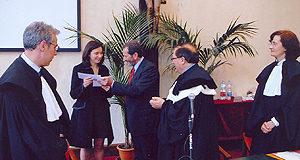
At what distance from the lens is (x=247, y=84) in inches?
212

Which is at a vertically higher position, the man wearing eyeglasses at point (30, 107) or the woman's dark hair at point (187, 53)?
the woman's dark hair at point (187, 53)

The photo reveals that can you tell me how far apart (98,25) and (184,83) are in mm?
2410

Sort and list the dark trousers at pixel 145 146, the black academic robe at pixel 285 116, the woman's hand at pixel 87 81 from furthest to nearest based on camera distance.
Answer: the dark trousers at pixel 145 146
the woman's hand at pixel 87 81
the black academic robe at pixel 285 116

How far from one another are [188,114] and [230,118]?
92.3 inches

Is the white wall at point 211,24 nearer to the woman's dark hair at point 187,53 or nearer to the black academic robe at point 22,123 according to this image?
the woman's dark hair at point 187,53

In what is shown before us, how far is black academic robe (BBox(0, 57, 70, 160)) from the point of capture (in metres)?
1.59

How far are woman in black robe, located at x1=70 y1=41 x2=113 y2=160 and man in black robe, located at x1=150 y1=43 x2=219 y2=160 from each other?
3.18 ft

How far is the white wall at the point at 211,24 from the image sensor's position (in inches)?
163

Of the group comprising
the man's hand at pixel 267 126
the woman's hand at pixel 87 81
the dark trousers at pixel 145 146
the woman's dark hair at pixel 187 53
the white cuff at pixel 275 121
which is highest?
the woman's dark hair at pixel 187 53

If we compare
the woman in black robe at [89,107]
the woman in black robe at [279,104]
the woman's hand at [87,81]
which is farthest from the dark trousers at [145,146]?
the woman in black robe at [279,104]

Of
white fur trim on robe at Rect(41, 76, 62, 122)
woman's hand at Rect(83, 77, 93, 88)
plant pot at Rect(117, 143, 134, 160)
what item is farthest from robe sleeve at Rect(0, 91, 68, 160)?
plant pot at Rect(117, 143, 134, 160)

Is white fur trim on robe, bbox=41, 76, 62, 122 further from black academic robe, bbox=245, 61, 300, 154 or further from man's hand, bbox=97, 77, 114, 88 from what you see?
black academic robe, bbox=245, 61, 300, 154

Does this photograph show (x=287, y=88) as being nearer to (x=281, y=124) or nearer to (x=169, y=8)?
(x=281, y=124)

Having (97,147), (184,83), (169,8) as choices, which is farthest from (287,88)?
(169,8)
